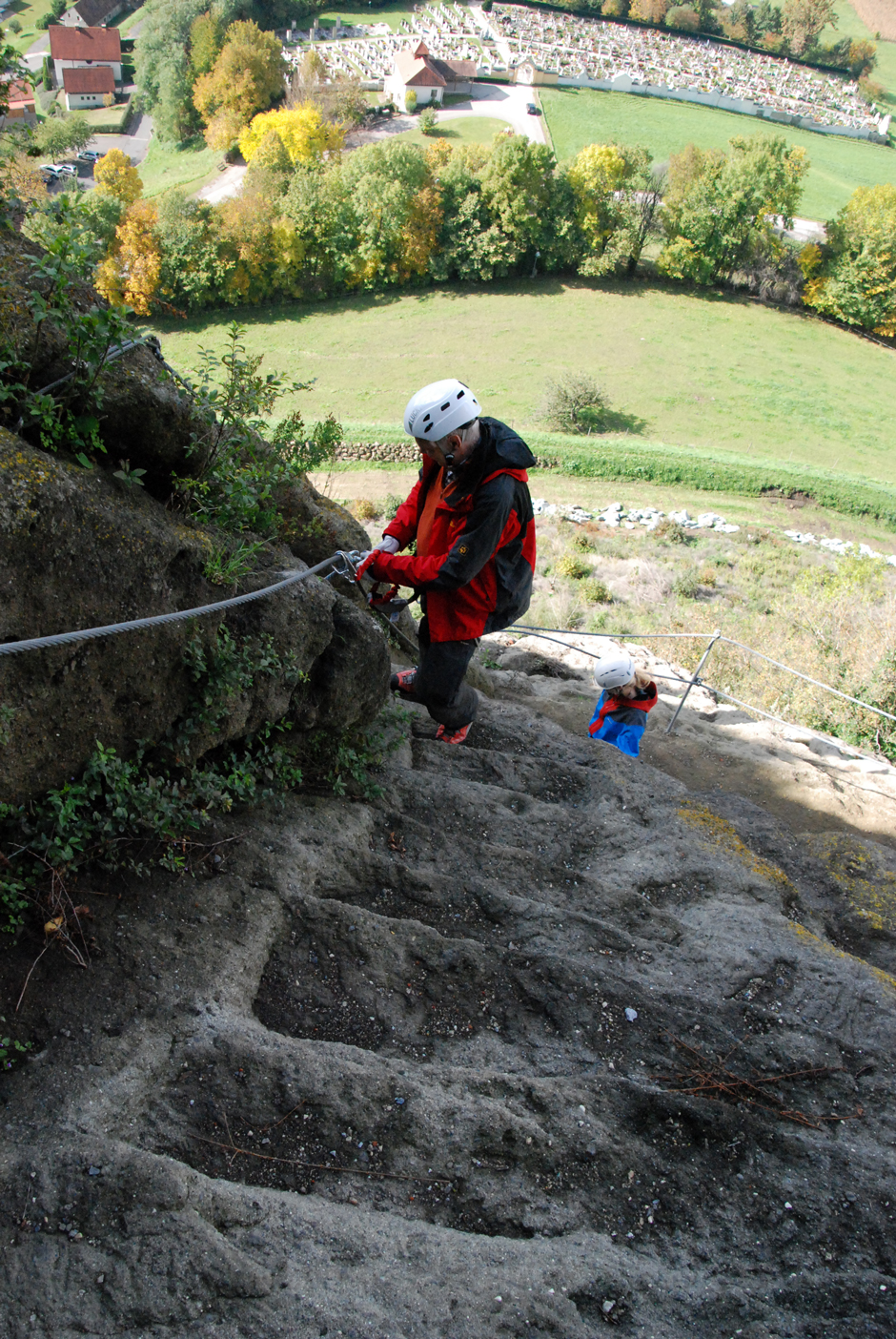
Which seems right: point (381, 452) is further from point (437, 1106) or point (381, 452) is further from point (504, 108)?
point (504, 108)

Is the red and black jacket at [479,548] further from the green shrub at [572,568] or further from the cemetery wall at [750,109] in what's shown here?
the cemetery wall at [750,109]

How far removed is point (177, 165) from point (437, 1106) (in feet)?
295

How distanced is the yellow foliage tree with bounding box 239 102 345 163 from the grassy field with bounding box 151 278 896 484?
60.4 feet

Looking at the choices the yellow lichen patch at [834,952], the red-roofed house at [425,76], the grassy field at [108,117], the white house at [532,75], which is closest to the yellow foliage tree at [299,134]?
the red-roofed house at [425,76]

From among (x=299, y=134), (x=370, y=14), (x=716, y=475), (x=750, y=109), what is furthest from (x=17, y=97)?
(x=370, y=14)

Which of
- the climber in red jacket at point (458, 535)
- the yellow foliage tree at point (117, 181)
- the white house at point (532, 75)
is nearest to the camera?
the climber in red jacket at point (458, 535)

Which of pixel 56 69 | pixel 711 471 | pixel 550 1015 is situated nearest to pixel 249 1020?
pixel 550 1015

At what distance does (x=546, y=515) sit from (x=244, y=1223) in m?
31.8

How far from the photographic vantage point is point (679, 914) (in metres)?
5.31

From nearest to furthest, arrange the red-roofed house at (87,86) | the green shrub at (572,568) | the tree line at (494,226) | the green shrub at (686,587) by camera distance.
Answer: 1. the green shrub at (686,587)
2. the green shrub at (572,568)
3. the tree line at (494,226)
4. the red-roofed house at (87,86)

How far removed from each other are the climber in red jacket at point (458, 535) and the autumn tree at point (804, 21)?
152 m

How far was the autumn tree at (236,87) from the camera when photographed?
75938 mm

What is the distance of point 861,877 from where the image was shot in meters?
6.25

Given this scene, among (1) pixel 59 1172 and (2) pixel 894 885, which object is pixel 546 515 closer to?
(2) pixel 894 885
